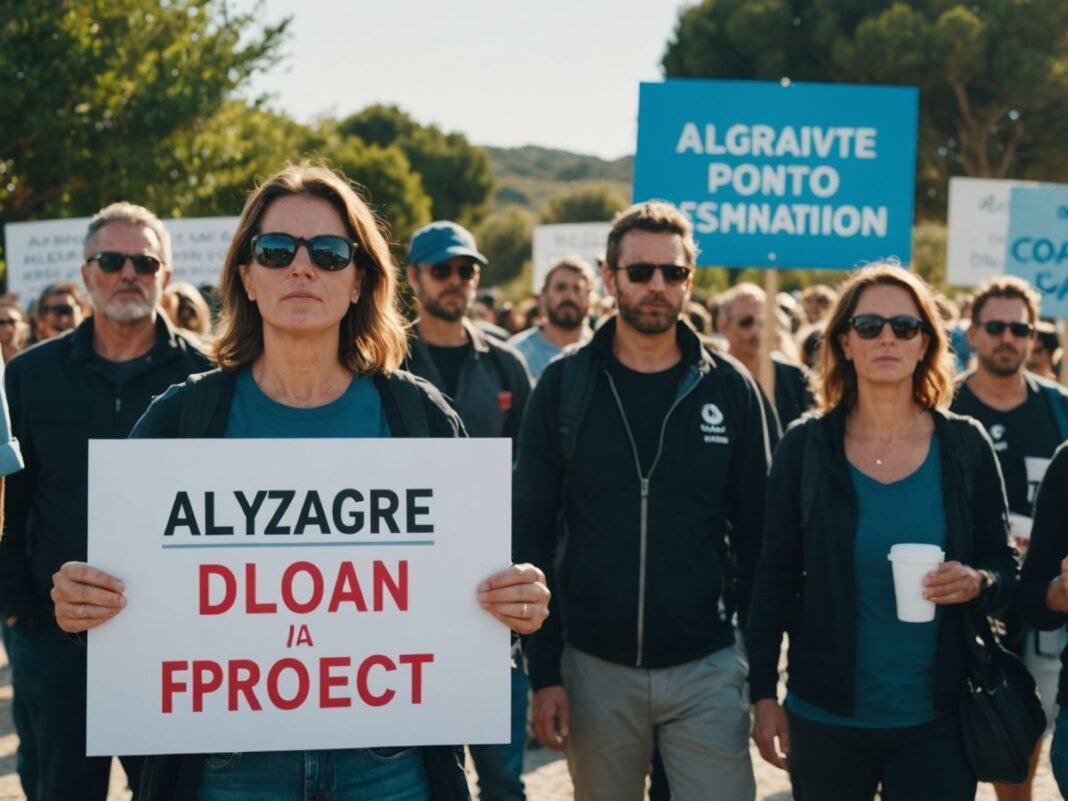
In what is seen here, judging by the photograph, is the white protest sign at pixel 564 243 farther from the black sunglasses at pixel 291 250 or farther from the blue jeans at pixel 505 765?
the black sunglasses at pixel 291 250

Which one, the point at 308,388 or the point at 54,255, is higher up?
the point at 54,255

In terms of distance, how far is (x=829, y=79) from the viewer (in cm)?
3994

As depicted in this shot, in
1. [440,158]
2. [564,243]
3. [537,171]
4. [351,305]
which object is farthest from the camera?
[537,171]

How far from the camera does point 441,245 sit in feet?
18.2

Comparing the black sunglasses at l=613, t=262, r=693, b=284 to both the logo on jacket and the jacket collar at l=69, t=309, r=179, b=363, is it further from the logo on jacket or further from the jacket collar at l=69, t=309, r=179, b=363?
the jacket collar at l=69, t=309, r=179, b=363

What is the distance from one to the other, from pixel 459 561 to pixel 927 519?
1403 mm

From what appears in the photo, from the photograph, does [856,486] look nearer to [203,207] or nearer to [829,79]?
[203,207]

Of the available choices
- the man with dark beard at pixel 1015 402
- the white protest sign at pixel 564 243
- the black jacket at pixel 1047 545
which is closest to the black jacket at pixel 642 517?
the black jacket at pixel 1047 545

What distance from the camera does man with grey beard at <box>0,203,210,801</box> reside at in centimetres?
398

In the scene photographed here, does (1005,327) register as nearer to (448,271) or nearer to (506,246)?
(448,271)

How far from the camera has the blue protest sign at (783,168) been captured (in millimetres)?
6145

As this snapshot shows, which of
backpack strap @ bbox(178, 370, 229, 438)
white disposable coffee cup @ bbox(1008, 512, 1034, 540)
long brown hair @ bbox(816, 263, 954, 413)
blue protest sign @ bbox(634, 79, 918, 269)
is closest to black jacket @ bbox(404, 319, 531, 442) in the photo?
blue protest sign @ bbox(634, 79, 918, 269)

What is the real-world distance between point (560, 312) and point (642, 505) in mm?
4236

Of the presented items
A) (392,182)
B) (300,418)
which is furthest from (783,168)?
(392,182)
